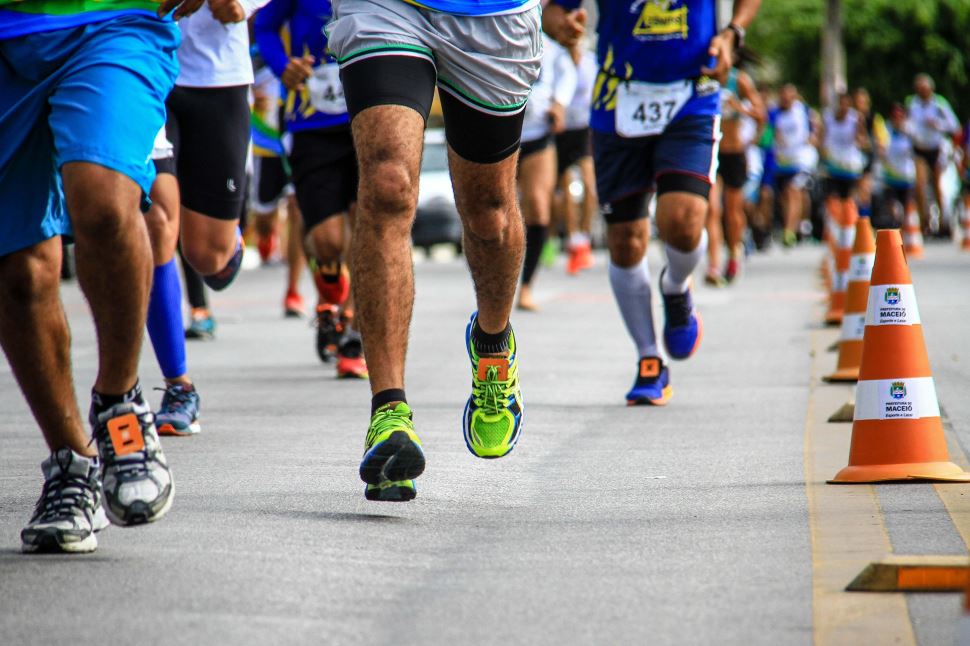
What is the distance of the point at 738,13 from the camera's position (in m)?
7.73

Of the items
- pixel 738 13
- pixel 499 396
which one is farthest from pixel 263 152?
pixel 499 396

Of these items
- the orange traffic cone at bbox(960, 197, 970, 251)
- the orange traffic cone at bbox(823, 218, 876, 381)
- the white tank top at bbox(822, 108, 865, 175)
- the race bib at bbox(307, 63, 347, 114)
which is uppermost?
the race bib at bbox(307, 63, 347, 114)

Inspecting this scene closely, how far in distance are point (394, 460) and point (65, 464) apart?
0.74 meters

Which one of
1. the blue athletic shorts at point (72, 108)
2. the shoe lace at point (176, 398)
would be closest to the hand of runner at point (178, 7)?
the blue athletic shorts at point (72, 108)

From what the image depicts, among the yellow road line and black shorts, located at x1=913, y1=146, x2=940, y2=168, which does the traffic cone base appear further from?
black shorts, located at x1=913, y1=146, x2=940, y2=168

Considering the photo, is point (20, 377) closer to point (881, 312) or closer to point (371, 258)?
point (371, 258)

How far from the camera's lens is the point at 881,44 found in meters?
50.5

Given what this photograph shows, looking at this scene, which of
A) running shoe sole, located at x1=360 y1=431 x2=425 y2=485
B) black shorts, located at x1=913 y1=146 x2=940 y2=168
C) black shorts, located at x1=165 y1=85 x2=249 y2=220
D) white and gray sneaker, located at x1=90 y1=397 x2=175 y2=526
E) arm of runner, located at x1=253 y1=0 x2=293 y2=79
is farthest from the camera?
black shorts, located at x1=913 y1=146 x2=940 y2=168

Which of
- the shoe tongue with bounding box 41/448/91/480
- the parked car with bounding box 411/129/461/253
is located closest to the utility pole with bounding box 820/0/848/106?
the parked car with bounding box 411/129/461/253

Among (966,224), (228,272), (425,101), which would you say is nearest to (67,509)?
(425,101)

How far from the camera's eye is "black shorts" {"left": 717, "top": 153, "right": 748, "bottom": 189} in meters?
16.5

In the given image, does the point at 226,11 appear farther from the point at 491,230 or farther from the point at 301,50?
the point at 301,50

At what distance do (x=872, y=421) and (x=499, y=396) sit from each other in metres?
1.05

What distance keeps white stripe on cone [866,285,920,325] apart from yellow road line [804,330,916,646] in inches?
17.8
